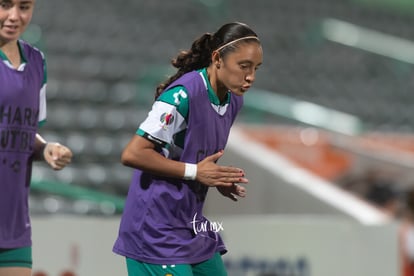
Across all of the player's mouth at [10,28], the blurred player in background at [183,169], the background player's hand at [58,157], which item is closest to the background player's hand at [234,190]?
the blurred player in background at [183,169]

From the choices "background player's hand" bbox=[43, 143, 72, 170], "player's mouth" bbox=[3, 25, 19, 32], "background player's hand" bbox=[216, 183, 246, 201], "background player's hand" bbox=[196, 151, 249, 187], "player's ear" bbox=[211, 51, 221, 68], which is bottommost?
"background player's hand" bbox=[216, 183, 246, 201]

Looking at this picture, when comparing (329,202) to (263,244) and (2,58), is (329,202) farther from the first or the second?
(2,58)

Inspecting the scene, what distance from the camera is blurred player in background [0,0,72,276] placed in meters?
3.78

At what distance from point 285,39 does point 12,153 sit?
10529mm

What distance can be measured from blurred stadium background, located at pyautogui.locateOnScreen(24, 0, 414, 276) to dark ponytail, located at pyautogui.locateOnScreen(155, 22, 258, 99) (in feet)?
5.62

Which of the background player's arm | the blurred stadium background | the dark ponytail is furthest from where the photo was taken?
the blurred stadium background

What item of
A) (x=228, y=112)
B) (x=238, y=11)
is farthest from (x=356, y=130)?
(x=228, y=112)

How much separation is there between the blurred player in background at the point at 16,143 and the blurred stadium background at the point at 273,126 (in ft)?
4.76

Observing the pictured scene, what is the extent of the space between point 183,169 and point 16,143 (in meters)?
0.66

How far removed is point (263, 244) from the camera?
6.33m

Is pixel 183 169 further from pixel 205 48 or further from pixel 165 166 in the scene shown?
pixel 205 48

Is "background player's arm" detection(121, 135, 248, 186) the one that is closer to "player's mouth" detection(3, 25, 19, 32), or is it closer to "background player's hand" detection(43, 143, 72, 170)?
"background player's hand" detection(43, 143, 72, 170)

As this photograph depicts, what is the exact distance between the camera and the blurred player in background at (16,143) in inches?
149

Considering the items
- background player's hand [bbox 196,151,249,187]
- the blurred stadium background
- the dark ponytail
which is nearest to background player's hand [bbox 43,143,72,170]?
the dark ponytail
